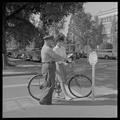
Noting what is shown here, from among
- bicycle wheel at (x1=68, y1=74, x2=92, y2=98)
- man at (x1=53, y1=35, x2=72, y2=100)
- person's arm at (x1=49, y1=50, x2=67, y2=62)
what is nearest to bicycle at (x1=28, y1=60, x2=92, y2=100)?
bicycle wheel at (x1=68, y1=74, x2=92, y2=98)

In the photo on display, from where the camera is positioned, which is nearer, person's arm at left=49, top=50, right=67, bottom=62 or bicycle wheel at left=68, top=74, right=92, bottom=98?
person's arm at left=49, top=50, right=67, bottom=62

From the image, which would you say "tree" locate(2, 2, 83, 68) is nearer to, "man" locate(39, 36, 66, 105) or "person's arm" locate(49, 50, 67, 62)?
"person's arm" locate(49, 50, 67, 62)

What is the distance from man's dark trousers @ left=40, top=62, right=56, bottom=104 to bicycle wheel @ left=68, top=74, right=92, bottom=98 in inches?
31.4

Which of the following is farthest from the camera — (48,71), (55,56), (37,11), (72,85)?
(37,11)

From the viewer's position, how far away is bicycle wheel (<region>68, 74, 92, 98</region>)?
6.14m

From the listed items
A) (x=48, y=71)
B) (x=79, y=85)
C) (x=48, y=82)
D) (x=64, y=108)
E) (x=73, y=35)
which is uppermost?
(x=73, y=35)

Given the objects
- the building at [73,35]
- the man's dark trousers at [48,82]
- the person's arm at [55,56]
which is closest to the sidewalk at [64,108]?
the man's dark trousers at [48,82]

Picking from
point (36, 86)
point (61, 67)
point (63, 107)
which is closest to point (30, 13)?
point (61, 67)

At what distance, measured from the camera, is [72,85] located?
6.16 m

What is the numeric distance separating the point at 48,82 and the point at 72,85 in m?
0.96

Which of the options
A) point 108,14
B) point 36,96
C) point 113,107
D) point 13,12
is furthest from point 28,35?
point 108,14

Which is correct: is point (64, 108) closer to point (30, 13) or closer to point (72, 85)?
point (72, 85)

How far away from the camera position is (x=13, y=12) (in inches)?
684

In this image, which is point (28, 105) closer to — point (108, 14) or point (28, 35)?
point (28, 35)
